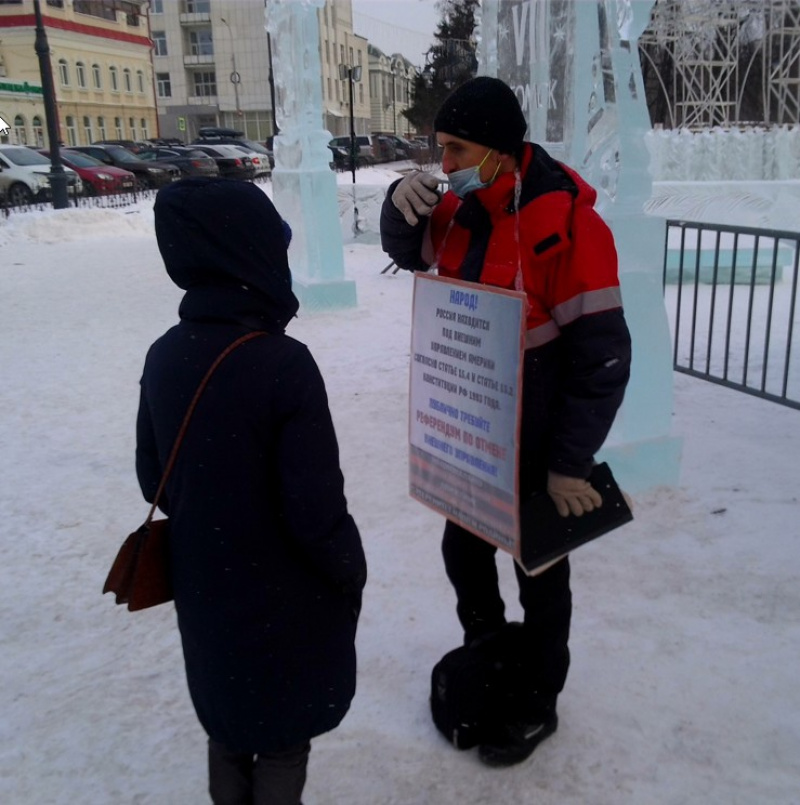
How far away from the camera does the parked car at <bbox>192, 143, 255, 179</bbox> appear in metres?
27.8

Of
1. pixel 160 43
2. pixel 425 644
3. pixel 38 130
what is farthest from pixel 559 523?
pixel 160 43

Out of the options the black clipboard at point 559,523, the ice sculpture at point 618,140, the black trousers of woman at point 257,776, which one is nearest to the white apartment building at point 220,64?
the ice sculpture at point 618,140

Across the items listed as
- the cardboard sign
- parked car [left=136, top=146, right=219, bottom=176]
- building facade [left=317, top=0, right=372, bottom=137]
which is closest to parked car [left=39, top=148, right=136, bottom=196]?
parked car [left=136, top=146, right=219, bottom=176]

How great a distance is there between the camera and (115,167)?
23.1 meters

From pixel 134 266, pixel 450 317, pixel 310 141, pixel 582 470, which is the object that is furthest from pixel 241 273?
pixel 134 266

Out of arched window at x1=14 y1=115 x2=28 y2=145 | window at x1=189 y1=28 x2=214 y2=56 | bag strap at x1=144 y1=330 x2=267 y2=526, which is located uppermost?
window at x1=189 y1=28 x2=214 y2=56

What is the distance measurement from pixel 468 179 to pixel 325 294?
6349mm

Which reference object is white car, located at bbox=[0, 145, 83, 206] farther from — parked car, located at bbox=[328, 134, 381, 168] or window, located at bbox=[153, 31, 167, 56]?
window, located at bbox=[153, 31, 167, 56]

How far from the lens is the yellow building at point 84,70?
140 ft

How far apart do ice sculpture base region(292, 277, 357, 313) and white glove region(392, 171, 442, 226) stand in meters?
6.13

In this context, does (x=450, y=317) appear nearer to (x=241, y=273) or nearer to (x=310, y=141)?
(x=241, y=273)

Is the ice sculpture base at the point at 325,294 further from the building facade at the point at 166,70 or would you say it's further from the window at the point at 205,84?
the window at the point at 205,84

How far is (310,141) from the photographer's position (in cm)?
841

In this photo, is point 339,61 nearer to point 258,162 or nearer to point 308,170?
point 258,162
